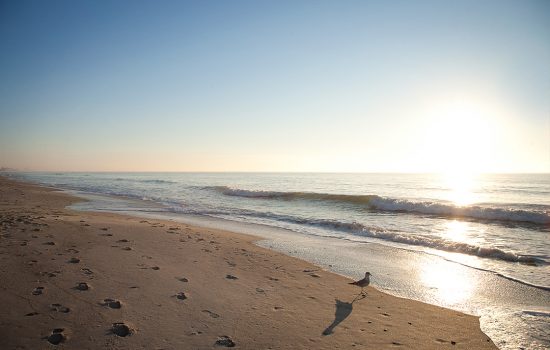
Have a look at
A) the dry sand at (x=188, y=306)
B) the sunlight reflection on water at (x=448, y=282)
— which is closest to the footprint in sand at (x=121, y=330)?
the dry sand at (x=188, y=306)

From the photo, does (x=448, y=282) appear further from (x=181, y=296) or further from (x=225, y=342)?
(x=181, y=296)

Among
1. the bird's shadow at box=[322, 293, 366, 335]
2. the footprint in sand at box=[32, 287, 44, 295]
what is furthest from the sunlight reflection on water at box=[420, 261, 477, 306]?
the footprint in sand at box=[32, 287, 44, 295]

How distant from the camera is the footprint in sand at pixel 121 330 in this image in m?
4.07

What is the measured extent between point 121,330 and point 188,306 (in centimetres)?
115

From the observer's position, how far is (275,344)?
4.21 metres

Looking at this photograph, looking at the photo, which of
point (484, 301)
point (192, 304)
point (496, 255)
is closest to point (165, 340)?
point (192, 304)

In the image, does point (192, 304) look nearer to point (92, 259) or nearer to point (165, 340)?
point (165, 340)

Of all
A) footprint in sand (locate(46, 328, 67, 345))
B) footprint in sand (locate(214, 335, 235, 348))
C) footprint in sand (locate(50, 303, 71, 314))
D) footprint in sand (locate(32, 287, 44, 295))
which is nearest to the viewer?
footprint in sand (locate(46, 328, 67, 345))

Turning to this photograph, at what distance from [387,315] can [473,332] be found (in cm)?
131

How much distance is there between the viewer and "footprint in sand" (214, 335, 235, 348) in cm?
405

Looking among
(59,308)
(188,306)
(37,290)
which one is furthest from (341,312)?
(37,290)

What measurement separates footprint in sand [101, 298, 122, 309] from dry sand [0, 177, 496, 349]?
0.02 m

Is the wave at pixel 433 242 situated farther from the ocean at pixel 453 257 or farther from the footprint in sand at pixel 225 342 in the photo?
the footprint in sand at pixel 225 342

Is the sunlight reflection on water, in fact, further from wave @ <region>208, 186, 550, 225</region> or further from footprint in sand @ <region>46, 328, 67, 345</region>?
wave @ <region>208, 186, 550, 225</region>
